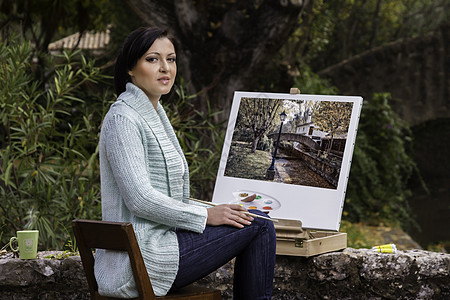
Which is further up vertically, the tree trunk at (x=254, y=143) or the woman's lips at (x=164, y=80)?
the woman's lips at (x=164, y=80)

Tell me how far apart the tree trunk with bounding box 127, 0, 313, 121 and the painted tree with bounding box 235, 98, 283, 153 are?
2209mm

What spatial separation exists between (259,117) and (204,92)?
239 centimetres

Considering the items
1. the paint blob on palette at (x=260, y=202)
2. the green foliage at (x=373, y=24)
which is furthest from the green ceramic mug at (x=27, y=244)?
the green foliage at (x=373, y=24)

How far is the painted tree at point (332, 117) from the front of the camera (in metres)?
2.82

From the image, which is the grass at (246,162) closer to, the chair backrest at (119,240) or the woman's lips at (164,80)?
the woman's lips at (164,80)

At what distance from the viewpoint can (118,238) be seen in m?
1.91

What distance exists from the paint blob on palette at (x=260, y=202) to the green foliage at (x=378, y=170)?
5479mm

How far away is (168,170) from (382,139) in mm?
6961

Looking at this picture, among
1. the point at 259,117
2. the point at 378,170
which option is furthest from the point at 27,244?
the point at 378,170

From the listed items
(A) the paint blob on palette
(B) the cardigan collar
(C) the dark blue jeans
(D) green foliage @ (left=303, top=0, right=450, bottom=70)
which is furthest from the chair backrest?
(D) green foliage @ (left=303, top=0, right=450, bottom=70)

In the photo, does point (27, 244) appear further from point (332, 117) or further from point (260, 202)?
point (332, 117)

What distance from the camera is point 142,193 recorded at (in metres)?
1.92

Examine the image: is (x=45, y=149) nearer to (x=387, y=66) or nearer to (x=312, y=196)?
(x=312, y=196)

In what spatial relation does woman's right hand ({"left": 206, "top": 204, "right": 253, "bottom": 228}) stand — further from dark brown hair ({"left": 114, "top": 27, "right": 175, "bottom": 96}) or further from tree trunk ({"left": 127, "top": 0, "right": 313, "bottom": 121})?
tree trunk ({"left": 127, "top": 0, "right": 313, "bottom": 121})
